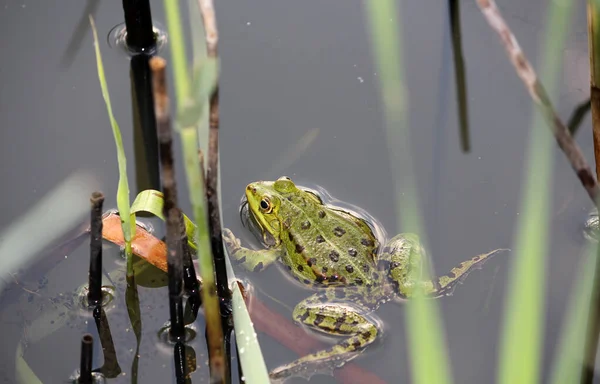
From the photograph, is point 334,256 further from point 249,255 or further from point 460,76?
point 460,76

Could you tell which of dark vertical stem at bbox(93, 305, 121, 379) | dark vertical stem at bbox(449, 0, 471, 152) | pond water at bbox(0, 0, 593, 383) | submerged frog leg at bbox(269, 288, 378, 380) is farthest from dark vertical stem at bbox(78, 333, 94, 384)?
dark vertical stem at bbox(449, 0, 471, 152)

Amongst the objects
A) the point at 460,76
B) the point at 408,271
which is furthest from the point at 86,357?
the point at 460,76

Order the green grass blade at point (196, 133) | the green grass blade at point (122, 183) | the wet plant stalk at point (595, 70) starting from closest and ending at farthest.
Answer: the green grass blade at point (196, 133) → the green grass blade at point (122, 183) → the wet plant stalk at point (595, 70)

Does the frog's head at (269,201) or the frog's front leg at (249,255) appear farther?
the frog's head at (269,201)

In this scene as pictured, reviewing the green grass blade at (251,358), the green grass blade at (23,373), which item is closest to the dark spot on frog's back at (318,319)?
the green grass blade at (251,358)

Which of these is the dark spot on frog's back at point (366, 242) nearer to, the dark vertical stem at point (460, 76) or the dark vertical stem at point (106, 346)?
the dark vertical stem at point (460, 76)

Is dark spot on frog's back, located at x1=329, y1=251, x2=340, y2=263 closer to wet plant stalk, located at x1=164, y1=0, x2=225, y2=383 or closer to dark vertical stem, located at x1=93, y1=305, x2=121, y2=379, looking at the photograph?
dark vertical stem, located at x1=93, y1=305, x2=121, y2=379
